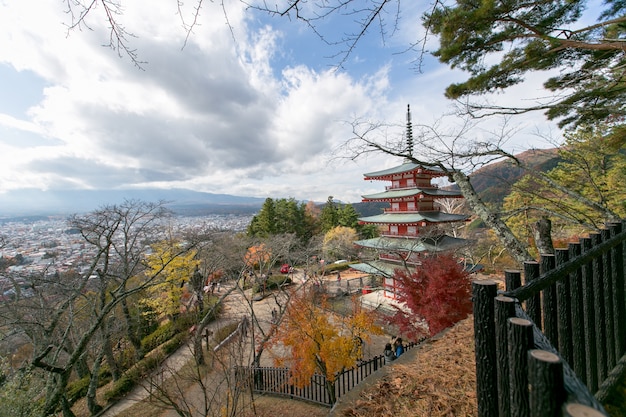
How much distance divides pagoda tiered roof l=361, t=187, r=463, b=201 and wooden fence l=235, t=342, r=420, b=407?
709 cm

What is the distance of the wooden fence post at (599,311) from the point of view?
86.5 inches

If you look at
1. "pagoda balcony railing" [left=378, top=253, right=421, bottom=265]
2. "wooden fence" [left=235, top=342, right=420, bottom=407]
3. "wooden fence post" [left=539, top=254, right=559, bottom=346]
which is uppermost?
"wooden fence post" [left=539, top=254, right=559, bottom=346]

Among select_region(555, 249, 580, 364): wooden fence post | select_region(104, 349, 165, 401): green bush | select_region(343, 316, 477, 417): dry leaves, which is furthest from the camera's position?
select_region(104, 349, 165, 401): green bush

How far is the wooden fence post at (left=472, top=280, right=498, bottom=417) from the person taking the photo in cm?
127

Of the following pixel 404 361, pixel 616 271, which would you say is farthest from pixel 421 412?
pixel 616 271

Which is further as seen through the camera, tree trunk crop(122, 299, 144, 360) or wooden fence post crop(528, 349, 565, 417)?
tree trunk crop(122, 299, 144, 360)

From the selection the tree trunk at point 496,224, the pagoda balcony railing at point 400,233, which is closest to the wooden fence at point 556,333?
the tree trunk at point 496,224

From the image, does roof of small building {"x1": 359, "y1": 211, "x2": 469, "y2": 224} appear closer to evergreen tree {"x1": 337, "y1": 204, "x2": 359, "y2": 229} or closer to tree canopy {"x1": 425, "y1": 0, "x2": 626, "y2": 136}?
tree canopy {"x1": 425, "y1": 0, "x2": 626, "y2": 136}

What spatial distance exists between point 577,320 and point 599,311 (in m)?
0.52

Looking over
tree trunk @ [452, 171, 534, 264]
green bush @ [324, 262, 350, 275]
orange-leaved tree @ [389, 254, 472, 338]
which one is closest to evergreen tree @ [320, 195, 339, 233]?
green bush @ [324, 262, 350, 275]

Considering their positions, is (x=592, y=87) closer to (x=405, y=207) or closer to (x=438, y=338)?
(x=438, y=338)

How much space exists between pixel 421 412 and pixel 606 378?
5.47ft

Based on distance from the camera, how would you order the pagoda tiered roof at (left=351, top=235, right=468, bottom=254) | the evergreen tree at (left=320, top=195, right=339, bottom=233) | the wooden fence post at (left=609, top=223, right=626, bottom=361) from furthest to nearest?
1. the evergreen tree at (left=320, top=195, right=339, bottom=233)
2. the pagoda tiered roof at (left=351, top=235, right=468, bottom=254)
3. the wooden fence post at (left=609, top=223, right=626, bottom=361)

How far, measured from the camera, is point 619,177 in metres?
10.8
